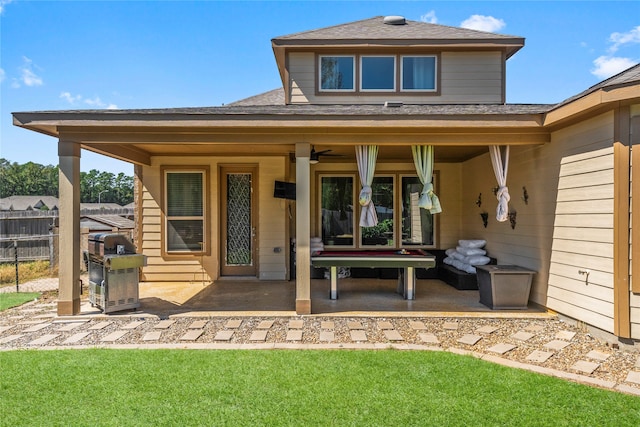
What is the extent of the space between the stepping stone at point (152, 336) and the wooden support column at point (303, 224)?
185cm

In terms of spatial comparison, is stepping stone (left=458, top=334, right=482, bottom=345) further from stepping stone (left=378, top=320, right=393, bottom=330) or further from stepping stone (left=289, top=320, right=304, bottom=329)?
stepping stone (left=289, top=320, right=304, bottom=329)

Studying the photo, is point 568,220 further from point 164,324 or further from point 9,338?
point 9,338

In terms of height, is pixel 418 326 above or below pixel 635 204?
below

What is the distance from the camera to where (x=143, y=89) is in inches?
523

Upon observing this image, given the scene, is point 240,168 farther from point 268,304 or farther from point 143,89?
point 143,89

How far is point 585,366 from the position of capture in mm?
3797

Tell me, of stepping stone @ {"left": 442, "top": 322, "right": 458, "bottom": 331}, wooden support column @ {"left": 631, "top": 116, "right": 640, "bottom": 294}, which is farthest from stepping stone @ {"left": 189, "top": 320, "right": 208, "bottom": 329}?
wooden support column @ {"left": 631, "top": 116, "right": 640, "bottom": 294}

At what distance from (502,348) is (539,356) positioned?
36 centimetres

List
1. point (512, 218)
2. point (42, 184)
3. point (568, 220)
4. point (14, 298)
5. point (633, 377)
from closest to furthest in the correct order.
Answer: point (633, 377) < point (568, 220) < point (512, 218) < point (14, 298) < point (42, 184)

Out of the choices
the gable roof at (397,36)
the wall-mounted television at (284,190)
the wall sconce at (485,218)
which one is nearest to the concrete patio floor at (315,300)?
the wall sconce at (485,218)

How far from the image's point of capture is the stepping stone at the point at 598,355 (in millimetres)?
4016

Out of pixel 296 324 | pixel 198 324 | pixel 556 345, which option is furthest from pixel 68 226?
pixel 556 345

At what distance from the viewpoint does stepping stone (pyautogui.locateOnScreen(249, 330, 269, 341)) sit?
14.9ft

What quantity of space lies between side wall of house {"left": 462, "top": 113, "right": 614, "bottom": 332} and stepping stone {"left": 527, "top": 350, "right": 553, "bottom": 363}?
3.12 feet
